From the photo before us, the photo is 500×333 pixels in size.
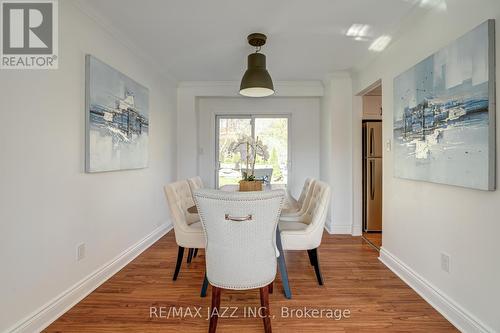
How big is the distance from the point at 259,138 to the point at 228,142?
58 cm

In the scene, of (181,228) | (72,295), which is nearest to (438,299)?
(181,228)

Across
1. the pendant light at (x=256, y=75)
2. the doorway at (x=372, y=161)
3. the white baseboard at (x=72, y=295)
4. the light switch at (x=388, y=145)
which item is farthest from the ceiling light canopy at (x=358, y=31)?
the white baseboard at (x=72, y=295)

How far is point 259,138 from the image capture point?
498 centimetres

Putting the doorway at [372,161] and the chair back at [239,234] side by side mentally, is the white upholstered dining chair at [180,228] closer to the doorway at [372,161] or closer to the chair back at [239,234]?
the chair back at [239,234]

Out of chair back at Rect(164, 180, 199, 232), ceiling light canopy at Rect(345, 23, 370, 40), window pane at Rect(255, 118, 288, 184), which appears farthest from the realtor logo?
window pane at Rect(255, 118, 288, 184)

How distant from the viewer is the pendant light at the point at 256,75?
263 cm

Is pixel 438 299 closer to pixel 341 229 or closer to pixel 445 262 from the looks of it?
pixel 445 262

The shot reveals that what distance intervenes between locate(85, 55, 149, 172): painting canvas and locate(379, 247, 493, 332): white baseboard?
9.47 ft

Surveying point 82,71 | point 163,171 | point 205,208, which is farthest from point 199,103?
point 205,208

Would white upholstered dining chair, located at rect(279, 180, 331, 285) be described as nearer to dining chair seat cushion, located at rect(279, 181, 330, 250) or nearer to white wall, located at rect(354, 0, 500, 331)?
dining chair seat cushion, located at rect(279, 181, 330, 250)

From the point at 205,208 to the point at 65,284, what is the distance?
4.45ft

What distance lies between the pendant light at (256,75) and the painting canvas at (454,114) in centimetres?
127

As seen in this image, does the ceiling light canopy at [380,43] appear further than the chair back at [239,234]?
Yes

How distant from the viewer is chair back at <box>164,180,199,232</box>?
94.3 inches
